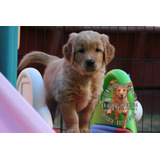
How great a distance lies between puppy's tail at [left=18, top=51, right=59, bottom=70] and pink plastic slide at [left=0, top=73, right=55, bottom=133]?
591mm

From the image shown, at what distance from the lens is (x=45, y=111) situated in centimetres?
152

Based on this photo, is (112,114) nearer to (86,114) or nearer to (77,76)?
(86,114)

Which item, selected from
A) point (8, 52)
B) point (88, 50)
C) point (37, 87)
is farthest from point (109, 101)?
point (8, 52)

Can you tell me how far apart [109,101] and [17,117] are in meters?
0.75

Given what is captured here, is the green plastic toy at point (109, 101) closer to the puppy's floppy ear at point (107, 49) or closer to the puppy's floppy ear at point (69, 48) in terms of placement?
the puppy's floppy ear at point (107, 49)

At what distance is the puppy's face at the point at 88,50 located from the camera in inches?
60.7

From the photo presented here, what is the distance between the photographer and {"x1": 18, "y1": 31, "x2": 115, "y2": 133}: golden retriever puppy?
1556 millimetres

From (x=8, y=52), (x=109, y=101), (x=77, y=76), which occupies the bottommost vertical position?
(x=109, y=101)

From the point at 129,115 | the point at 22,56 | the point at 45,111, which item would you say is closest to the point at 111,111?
the point at 129,115

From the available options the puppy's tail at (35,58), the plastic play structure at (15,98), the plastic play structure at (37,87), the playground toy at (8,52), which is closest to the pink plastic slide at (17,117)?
the plastic play structure at (15,98)

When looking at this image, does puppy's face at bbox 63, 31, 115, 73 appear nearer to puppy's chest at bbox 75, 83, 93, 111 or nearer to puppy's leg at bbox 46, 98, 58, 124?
puppy's chest at bbox 75, 83, 93, 111

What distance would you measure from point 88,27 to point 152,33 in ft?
1.15

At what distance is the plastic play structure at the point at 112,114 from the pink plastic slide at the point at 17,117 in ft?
2.23

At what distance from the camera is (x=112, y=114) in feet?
5.12
